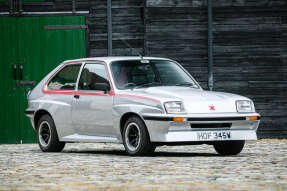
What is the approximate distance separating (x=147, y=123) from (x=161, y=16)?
7566 mm

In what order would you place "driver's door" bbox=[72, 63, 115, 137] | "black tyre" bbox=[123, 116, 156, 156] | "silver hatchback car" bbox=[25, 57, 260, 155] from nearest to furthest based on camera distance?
"silver hatchback car" bbox=[25, 57, 260, 155] < "black tyre" bbox=[123, 116, 156, 156] < "driver's door" bbox=[72, 63, 115, 137]

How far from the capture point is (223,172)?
920 centimetres

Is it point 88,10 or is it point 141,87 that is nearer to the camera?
point 141,87

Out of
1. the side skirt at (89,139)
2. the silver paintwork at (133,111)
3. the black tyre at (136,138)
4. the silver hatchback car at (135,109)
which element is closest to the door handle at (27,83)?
the silver hatchback car at (135,109)

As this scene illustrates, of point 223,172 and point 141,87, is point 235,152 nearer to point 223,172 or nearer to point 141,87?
point 141,87

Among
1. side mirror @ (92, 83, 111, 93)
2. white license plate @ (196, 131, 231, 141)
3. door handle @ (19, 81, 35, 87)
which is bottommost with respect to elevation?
white license plate @ (196, 131, 231, 141)

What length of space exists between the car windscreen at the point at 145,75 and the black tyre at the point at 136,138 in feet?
2.74

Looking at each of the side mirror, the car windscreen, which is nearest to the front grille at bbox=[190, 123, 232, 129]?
the car windscreen

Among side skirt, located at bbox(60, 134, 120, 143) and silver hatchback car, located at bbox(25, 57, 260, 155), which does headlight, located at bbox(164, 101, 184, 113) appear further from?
side skirt, located at bbox(60, 134, 120, 143)

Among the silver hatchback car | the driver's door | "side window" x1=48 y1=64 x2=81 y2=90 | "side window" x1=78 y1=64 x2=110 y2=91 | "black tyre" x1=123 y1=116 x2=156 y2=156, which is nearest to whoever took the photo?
the silver hatchback car

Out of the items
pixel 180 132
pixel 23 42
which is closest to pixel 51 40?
pixel 23 42

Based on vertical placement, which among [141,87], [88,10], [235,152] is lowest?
[235,152]

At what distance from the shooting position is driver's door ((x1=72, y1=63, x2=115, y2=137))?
12461 mm

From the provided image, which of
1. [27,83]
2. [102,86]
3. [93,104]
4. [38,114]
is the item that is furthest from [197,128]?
[27,83]
